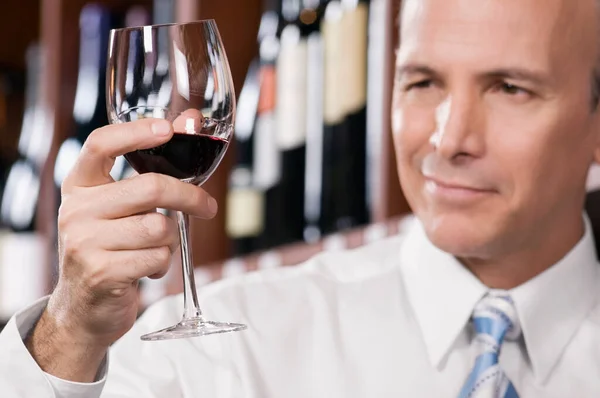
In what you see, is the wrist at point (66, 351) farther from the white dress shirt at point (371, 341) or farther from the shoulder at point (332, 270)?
the shoulder at point (332, 270)

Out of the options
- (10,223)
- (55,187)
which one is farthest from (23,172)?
(55,187)

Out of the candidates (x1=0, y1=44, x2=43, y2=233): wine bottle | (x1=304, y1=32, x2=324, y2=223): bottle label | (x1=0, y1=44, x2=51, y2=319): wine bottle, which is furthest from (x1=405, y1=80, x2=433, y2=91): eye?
(x1=0, y1=44, x2=43, y2=233): wine bottle

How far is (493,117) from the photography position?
1.22 m

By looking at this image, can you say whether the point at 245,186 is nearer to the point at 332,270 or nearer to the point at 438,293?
the point at 332,270

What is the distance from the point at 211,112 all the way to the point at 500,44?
1.55ft

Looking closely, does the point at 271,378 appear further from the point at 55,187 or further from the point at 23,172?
the point at 23,172

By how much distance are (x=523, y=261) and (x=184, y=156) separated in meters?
0.60

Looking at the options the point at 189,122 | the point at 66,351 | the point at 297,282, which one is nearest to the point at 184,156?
the point at 189,122

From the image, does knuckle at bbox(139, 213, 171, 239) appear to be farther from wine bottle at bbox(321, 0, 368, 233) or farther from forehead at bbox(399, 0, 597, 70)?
wine bottle at bbox(321, 0, 368, 233)

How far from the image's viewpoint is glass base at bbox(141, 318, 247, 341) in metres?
0.88

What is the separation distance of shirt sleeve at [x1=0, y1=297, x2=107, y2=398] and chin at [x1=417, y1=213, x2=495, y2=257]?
0.46 metres

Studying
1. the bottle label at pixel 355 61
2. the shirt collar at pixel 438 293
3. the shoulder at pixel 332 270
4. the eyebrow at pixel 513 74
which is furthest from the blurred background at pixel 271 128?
the eyebrow at pixel 513 74

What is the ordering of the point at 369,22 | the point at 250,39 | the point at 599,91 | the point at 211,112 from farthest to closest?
the point at 250,39, the point at 369,22, the point at 599,91, the point at 211,112

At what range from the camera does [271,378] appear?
1.29m
